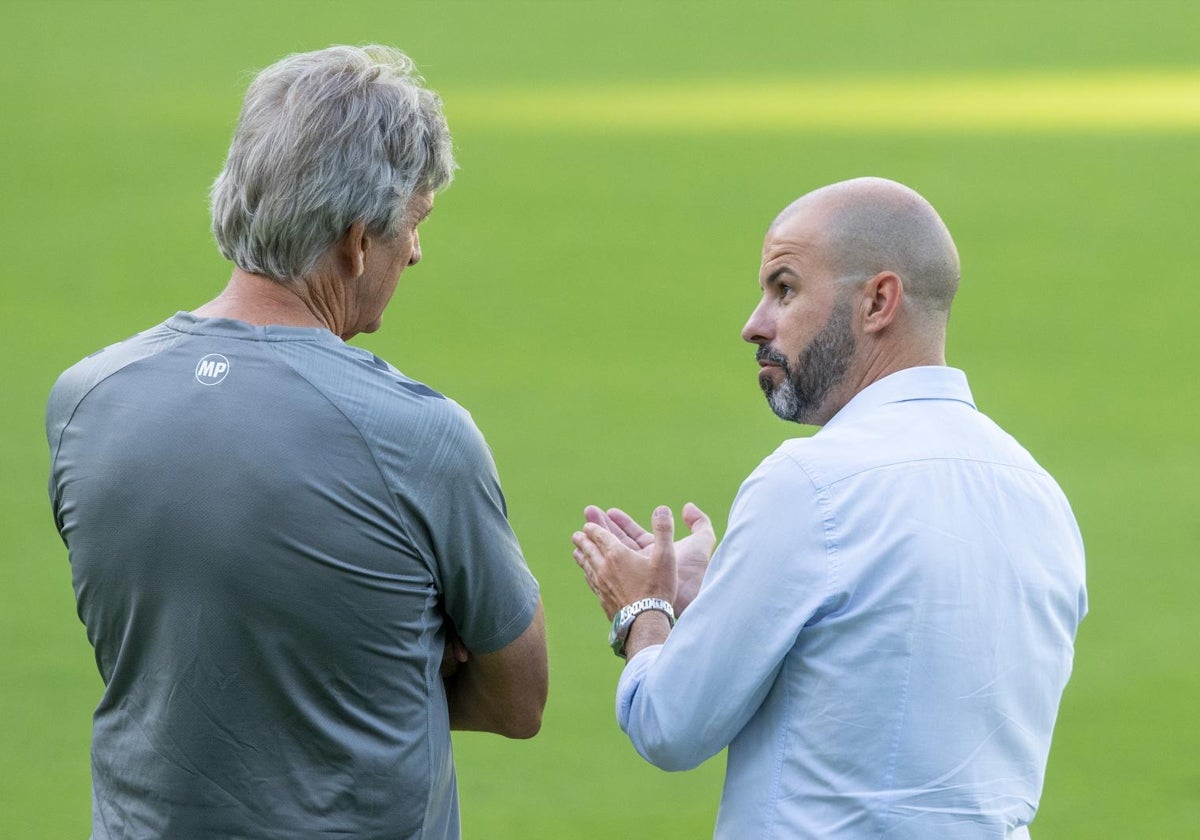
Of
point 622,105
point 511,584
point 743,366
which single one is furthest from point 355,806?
point 622,105

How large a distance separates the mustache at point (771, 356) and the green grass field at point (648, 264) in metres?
1.70

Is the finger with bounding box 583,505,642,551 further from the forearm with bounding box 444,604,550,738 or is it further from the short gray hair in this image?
the short gray hair

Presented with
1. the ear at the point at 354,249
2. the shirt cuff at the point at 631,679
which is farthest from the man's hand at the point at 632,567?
the ear at the point at 354,249

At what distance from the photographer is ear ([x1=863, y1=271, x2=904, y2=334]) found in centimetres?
188

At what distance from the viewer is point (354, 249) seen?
178 cm

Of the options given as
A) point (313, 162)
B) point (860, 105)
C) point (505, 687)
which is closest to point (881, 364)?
point (505, 687)

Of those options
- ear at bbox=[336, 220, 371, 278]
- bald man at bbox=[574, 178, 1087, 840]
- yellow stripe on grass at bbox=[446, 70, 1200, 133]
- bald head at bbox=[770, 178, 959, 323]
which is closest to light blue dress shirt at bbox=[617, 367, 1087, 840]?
bald man at bbox=[574, 178, 1087, 840]

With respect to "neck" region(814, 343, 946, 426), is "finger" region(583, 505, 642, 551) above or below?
below

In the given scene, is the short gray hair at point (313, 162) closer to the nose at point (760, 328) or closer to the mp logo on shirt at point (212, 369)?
the mp logo on shirt at point (212, 369)

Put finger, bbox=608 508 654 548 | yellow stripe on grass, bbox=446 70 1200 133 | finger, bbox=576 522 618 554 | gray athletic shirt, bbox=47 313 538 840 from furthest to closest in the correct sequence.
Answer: yellow stripe on grass, bbox=446 70 1200 133 < finger, bbox=608 508 654 548 < finger, bbox=576 522 618 554 < gray athletic shirt, bbox=47 313 538 840

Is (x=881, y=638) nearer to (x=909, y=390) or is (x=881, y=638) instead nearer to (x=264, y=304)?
Answer: (x=909, y=390)

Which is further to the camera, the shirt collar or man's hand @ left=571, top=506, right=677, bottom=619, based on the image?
man's hand @ left=571, top=506, right=677, bottom=619

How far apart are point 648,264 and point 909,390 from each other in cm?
578

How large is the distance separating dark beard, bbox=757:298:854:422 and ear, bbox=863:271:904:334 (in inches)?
1.0
